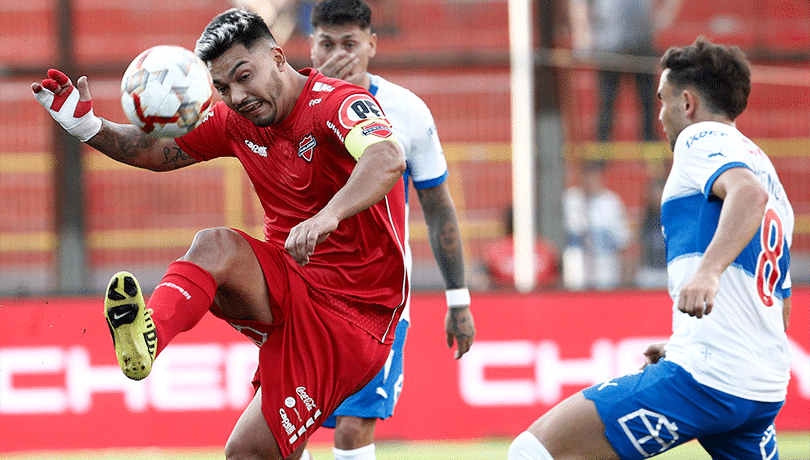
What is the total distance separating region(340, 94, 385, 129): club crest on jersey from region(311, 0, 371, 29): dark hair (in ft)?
4.55

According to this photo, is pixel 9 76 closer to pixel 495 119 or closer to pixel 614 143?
pixel 495 119

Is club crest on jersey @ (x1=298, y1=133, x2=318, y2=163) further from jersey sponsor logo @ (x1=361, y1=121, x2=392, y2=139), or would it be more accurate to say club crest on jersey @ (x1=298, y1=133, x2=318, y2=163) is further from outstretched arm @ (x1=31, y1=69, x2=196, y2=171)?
outstretched arm @ (x1=31, y1=69, x2=196, y2=171)

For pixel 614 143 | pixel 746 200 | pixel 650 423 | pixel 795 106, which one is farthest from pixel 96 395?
pixel 795 106

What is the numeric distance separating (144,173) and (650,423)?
32.4 feet

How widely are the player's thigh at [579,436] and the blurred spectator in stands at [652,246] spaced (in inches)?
229

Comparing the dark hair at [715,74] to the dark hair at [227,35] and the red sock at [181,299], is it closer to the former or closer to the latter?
the dark hair at [227,35]

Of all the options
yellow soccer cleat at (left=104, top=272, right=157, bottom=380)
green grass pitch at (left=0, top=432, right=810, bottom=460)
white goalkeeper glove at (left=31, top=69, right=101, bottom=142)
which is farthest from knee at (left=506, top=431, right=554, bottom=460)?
green grass pitch at (left=0, top=432, right=810, bottom=460)

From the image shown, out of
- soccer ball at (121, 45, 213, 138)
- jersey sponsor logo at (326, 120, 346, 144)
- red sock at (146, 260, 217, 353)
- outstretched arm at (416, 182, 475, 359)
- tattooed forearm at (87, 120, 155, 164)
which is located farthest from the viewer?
outstretched arm at (416, 182, 475, 359)

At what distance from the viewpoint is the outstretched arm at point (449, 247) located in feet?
14.8

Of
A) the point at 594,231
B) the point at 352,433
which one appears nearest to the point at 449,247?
the point at 352,433

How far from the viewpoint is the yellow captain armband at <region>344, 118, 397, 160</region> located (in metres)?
3.11

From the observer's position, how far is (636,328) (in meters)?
7.25

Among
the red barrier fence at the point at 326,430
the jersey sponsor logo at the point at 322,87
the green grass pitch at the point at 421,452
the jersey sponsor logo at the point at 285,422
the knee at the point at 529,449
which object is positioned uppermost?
the jersey sponsor logo at the point at 322,87

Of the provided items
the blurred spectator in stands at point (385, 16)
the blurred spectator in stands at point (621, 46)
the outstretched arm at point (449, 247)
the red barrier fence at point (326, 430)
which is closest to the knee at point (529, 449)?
the outstretched arm at point (449, 247)
